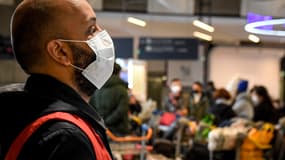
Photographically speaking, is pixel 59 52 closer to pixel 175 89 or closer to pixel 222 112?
pixel 222 112

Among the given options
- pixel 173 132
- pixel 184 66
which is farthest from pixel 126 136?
pixel 184 66

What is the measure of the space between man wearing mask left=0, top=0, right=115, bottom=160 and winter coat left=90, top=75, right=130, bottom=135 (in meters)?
4.25

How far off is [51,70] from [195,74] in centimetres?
1392

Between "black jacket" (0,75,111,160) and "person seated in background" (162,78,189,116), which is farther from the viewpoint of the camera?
"person seated in background" (162,78,189,116)

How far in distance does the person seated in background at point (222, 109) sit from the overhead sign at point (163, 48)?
4.16m

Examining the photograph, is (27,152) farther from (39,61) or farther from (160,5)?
(160,5)

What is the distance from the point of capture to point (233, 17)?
32.0ft

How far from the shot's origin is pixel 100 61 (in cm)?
136

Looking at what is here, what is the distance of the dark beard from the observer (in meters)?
1.29

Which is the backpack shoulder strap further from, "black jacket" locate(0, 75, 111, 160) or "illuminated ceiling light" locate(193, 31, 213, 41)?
"illuminated ceiling light" locate(193, 31, 213, 41)

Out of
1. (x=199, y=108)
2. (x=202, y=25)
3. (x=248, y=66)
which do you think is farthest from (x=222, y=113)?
(x=248, y=66)

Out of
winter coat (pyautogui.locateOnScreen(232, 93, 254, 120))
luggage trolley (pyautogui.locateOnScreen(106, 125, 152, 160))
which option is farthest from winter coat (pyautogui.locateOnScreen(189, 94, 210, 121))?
luggage trolley (pyautogui.locateOnScreen(106, 125, 152, 160))

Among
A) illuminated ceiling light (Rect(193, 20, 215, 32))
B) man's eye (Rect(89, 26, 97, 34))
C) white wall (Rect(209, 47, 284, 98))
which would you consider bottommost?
white wall (Rect(209, 47, 284, 98))

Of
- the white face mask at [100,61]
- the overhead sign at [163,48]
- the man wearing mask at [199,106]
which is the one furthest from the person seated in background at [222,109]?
the white face mask at [100,61]
